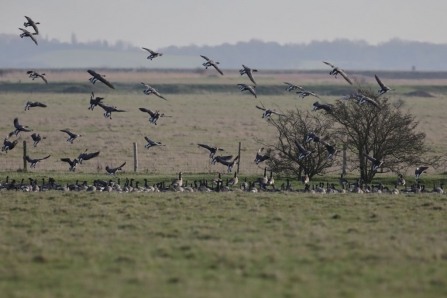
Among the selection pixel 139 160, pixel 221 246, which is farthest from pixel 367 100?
pixel 139 160

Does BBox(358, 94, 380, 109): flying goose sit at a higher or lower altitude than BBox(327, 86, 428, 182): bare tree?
higher

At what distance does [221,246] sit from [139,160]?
25864 millimetres

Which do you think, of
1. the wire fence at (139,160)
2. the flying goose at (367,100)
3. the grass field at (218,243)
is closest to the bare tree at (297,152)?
the grass field at (218,243)

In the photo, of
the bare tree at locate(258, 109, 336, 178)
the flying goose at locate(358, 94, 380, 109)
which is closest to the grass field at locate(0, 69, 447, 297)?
the bare tree at locate(258, 109, 336, 178)

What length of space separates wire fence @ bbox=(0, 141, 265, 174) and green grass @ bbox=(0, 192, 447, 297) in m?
11.6

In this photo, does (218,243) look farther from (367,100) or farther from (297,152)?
(297,152)

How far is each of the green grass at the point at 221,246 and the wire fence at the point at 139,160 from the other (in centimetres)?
1156

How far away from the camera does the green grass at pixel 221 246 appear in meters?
14.7

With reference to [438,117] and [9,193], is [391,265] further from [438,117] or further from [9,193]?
[438,117]

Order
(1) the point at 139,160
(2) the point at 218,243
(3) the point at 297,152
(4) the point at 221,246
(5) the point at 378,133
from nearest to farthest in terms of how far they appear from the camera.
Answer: (4) the point at 221,246 → (2) the point at 218,243 → (5) the point at 378,133 → (3) the point at 297,152 → (1) the point at 139,160

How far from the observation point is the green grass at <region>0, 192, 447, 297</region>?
14.7 metres

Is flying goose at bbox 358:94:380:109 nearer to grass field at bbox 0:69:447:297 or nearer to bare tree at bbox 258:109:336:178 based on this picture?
bare tree at bbox 258:109:336:178

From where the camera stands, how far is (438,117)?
80.7 m

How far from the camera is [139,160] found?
4362 cm
